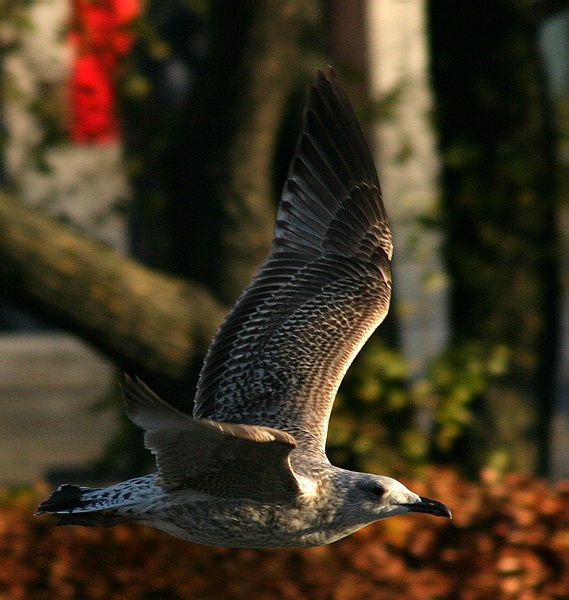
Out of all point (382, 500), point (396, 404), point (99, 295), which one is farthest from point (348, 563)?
point (382, 500)

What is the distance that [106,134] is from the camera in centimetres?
758

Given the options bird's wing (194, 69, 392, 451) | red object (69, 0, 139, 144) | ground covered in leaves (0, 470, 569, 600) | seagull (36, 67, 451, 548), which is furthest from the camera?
red object (69, 0, 139, 144)

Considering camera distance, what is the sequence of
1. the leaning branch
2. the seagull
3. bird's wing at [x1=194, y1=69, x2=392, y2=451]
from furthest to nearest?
the leaning branch < bird's wing at [x1=194, y1=69, x2=392, y2=451] < the seagull

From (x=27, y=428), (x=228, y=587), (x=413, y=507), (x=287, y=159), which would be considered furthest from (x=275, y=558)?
(x=27, y=428)

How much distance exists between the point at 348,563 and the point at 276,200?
1.98 meters

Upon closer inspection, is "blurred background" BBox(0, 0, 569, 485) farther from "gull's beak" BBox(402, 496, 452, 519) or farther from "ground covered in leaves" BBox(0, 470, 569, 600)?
"gull's beak" BBox(402, 496, 452, 519)

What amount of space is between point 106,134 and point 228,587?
9.62ft

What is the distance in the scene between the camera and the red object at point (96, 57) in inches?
281

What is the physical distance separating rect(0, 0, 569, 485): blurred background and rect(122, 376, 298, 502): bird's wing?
2.33 meters

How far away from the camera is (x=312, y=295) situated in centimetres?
499

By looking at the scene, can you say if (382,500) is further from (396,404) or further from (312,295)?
(396,404)

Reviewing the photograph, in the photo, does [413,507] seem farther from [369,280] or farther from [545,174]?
[545,174]

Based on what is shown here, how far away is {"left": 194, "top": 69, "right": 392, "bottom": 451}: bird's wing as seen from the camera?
4.64m

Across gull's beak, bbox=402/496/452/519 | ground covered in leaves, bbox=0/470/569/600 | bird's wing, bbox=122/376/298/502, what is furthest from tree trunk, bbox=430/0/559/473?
bird's wing, bbox=122/376/298/502
